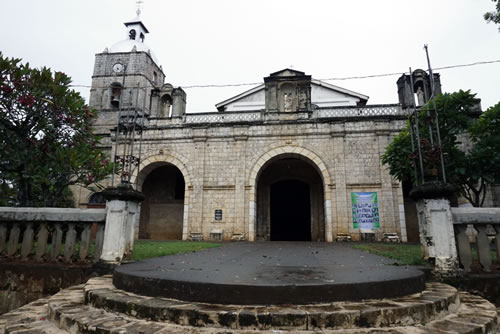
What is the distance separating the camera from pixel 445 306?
286cm

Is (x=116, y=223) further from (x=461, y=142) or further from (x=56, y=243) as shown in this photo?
(x=461, y=142)

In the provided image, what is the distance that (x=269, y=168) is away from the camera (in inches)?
666

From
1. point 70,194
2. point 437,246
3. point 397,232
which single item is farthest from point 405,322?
point 70,194

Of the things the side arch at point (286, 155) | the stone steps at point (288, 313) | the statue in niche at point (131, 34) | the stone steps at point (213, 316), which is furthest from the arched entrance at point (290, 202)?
the statue in niche at point (131, 34)

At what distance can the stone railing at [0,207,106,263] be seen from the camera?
15.4ft

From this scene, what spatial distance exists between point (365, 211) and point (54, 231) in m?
11.8

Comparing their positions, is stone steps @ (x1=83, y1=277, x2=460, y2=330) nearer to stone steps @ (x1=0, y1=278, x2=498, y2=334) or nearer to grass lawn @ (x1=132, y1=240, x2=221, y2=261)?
stone steps @ (x1=0, y1=278, x2=498, y2=334)

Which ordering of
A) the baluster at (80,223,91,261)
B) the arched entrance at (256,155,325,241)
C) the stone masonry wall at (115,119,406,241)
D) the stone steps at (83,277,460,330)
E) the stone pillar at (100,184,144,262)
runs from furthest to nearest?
the arched entrance at (256,155,325,241)
the stone masonry wall at (115,119,406,241)
the baluster at (80,223,91,261)
the stone pillar at (100,184,144,262)
the stone steps at (83,277,460,330)

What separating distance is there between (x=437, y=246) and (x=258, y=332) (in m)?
3.25

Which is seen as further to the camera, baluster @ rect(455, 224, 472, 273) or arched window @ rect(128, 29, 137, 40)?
arched window @ rect(128, 29, 137, 40)

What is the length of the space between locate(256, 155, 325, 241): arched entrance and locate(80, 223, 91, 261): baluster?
11370 mm

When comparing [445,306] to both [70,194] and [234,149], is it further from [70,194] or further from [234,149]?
[70,194]

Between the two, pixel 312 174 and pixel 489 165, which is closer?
pixel 489 165

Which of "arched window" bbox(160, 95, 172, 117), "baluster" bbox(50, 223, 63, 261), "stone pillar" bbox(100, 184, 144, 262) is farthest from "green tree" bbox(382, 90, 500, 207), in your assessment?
"arched window" bbox(160, 95, 172, 117)
